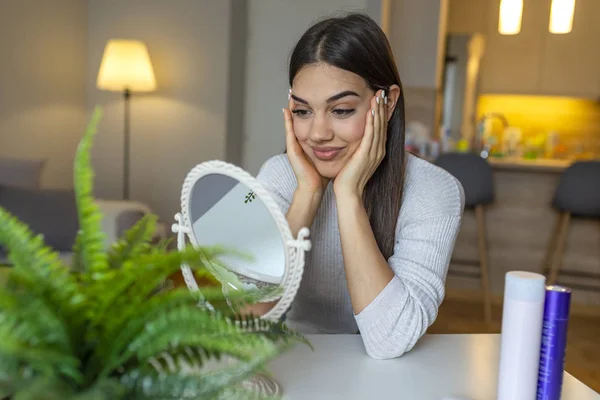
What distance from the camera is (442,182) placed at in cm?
136

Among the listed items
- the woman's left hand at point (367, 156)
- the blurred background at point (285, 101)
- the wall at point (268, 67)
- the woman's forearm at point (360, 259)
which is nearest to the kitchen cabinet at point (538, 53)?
the blurred background at point (285, 101)

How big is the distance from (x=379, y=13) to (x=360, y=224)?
3022 millimetres

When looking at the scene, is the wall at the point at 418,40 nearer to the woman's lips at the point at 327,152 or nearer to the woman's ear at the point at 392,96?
the woman's ear at the point at 392,96

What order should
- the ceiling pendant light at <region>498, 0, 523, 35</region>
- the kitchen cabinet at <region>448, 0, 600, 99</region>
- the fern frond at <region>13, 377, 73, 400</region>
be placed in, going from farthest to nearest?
the kitchen cabinet at <region>448, 0, 600, 99</region> → the ceiling pendant light at <region>498, 0, 523, 35</region> → the fern frond at <region>13, 377, 73, 400</region>

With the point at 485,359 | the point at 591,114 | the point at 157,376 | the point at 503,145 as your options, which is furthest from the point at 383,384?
the point at 591,114

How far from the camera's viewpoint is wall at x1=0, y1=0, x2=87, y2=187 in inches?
149

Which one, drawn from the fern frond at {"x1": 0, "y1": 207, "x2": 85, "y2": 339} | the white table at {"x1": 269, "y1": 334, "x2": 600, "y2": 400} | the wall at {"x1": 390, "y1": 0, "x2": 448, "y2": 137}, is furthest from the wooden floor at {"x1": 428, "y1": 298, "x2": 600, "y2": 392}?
the fern frond at {"x1": 0, "y1": 207, "x2": 85, "y2": 339}

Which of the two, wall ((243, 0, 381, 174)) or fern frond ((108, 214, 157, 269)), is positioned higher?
wall ((243, 0, 381, 174))

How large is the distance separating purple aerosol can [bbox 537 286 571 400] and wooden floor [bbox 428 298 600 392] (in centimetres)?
210

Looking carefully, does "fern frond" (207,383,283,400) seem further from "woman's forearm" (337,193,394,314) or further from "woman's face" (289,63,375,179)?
"woman's face" (289,63,375,179)

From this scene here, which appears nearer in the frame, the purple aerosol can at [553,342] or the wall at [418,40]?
the purple aerosol can at [553,342]

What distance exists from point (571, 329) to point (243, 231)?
290cm

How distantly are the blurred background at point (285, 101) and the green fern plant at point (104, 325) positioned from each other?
2.65 metres

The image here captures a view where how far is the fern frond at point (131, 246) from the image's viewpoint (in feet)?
2.19
